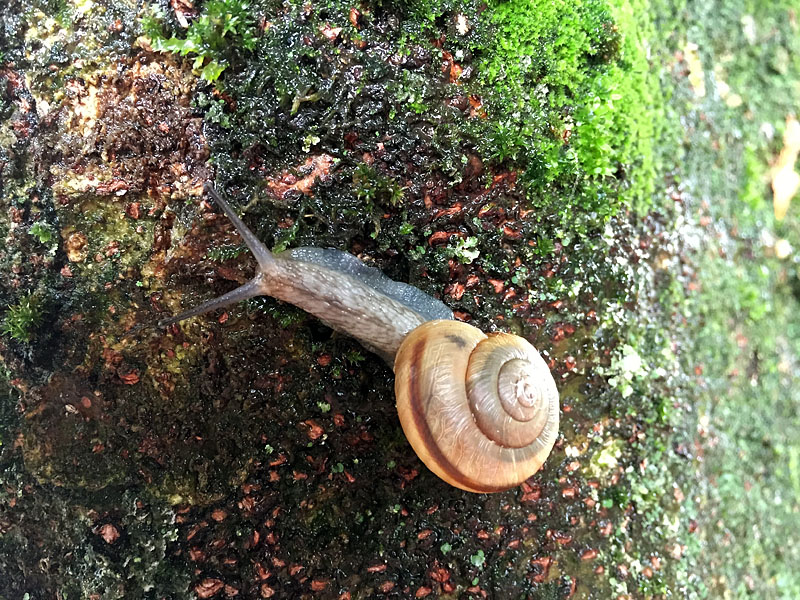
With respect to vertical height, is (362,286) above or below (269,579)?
above

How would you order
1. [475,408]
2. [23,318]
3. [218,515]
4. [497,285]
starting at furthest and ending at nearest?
[497,285], [218,515], [23,318], [475,408]

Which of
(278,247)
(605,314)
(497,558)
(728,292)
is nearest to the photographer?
(278,247)

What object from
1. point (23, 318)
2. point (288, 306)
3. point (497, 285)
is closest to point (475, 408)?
point (497, 285)

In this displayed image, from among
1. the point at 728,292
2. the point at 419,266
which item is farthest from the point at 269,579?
the point at 728,292

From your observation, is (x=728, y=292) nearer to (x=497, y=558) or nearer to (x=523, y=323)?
(x=523, y=323)

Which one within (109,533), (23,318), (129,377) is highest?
(23,318)

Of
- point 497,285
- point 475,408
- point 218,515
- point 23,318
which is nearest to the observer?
point 475,408

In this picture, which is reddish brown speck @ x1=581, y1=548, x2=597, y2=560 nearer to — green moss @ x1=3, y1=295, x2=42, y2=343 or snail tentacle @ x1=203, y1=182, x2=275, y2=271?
snail tentacle @ x1=203, y1=182, x2=275, y2=271

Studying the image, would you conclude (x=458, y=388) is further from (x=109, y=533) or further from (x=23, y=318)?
(x=23, y=318)
